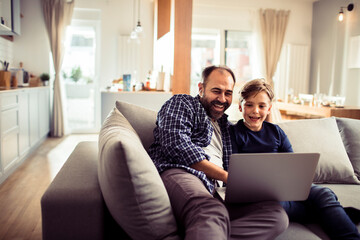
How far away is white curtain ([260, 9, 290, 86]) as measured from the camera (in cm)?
664

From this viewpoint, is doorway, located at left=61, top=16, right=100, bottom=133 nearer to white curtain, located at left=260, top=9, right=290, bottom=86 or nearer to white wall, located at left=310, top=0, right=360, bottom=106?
white curtain, located at left=260, top=9, right=290, bottom=86

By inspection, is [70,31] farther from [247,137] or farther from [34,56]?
[247,137]

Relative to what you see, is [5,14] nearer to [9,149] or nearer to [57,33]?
[57,33]

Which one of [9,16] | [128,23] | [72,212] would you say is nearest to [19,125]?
[9,16]

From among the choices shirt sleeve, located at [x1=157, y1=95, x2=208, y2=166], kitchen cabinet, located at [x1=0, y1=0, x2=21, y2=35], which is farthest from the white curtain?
shirt sleeve, located at [x1=157, y1=95, x2=208, y2=166]

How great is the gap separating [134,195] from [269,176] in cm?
54

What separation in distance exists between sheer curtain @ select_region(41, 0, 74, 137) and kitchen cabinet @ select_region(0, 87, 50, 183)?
484 millimetres

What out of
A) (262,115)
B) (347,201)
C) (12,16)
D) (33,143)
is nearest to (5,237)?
(262,115)

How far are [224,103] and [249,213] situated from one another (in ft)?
2.26

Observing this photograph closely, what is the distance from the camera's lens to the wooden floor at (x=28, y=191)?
2172 millimetres

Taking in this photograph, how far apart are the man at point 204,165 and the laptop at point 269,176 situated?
2.5 inches

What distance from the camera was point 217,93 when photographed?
71.4 inches

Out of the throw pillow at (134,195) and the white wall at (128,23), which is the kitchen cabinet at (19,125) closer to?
the white wall at (128,23)

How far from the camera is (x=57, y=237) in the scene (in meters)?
1.18
